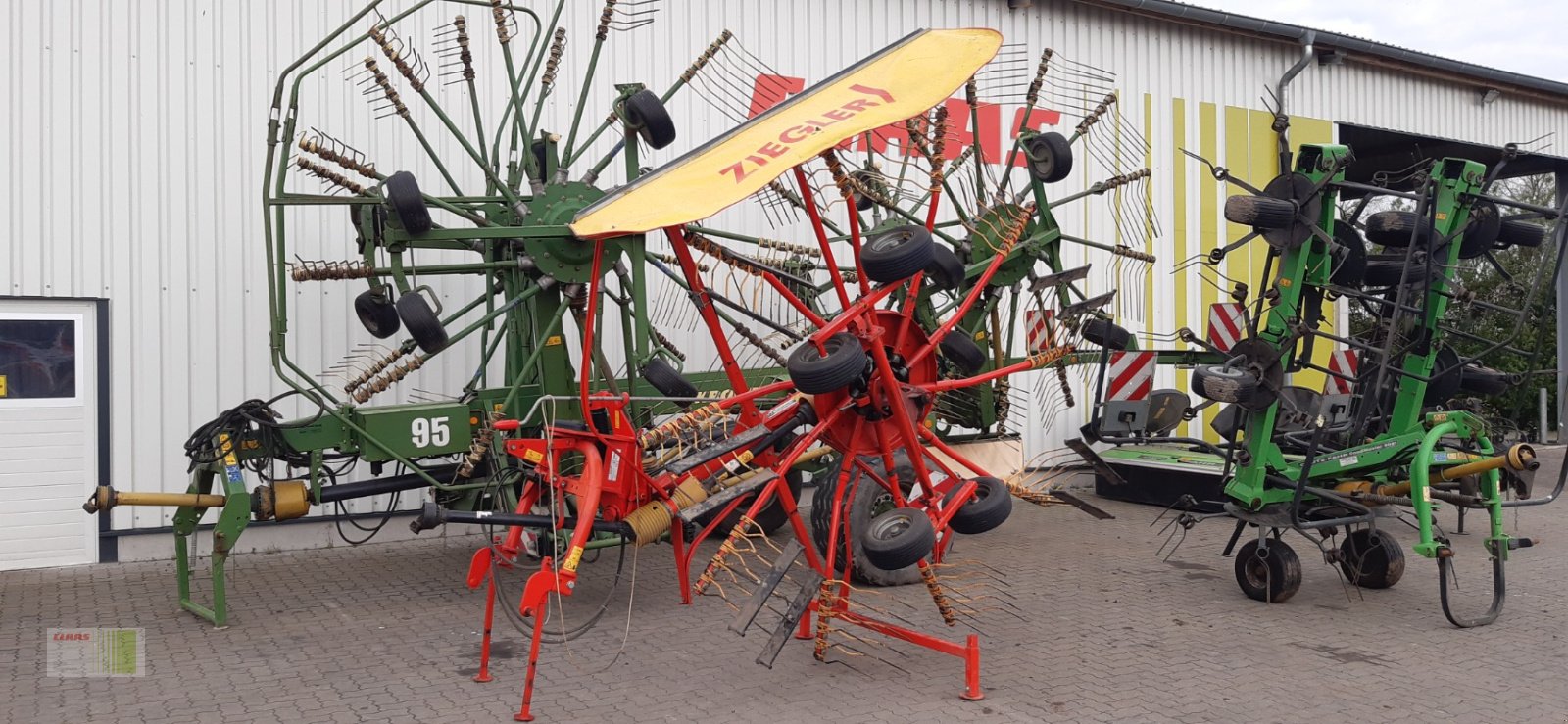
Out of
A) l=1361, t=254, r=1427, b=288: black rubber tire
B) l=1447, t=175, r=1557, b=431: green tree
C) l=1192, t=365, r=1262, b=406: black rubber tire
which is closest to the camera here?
l=1192, t=365, r=1262, b=406: black rubber tire

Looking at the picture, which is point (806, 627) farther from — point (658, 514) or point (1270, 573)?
point (1270, 573)

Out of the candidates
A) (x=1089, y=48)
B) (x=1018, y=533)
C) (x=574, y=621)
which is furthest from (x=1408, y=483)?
(x=1089, y=48)

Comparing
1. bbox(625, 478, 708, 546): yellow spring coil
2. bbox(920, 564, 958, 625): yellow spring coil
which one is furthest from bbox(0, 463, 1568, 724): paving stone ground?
bbox(625, 478, 708, 546): yellow spring coil

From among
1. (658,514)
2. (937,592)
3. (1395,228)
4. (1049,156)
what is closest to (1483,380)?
(1395,228)

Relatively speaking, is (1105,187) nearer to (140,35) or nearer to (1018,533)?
(1018,533)

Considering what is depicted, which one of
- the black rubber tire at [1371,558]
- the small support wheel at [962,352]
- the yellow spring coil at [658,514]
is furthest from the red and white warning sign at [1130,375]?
the yellow spring coil at [658,514]

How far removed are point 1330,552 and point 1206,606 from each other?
81 centimetres

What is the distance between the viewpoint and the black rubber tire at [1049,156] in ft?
27.0

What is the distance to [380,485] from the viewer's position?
8.19 m

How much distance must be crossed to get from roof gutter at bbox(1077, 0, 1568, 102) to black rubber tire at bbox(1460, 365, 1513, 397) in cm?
688

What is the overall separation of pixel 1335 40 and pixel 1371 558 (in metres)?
9.56

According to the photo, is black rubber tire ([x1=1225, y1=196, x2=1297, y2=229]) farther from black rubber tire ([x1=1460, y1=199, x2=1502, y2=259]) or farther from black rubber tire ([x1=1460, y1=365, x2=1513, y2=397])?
black rubber tire ([x1=1460, y1=365, x2=1513, y2=397])

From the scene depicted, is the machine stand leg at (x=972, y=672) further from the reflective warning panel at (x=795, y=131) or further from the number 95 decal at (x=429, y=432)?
the number 95 decal at (x=429, y=432)

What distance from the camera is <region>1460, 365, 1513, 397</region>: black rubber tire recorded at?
27.1 ft
